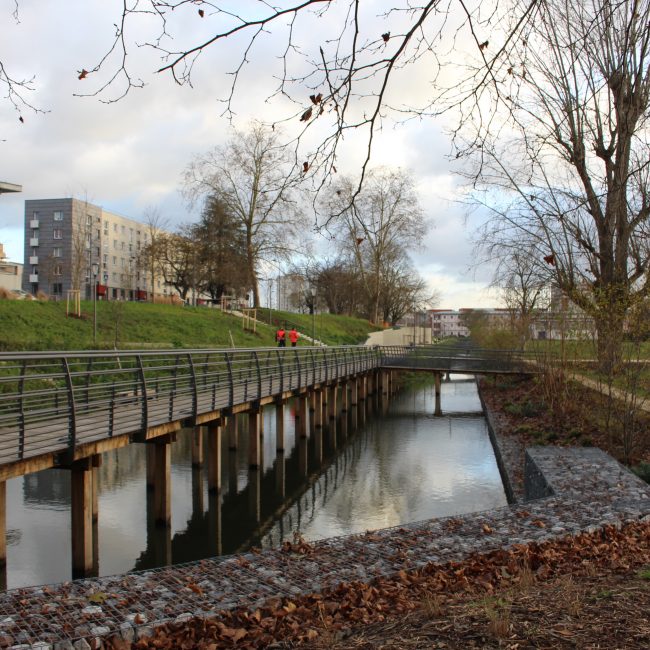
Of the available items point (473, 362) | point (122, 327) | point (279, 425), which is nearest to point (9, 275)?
point (122, 327)

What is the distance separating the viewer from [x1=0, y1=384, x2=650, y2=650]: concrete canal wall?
15.3 ft

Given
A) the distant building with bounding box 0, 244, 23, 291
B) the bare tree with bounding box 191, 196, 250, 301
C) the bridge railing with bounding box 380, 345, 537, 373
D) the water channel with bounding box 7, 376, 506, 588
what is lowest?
the water channel with bounding box 7, 376, 506, 588

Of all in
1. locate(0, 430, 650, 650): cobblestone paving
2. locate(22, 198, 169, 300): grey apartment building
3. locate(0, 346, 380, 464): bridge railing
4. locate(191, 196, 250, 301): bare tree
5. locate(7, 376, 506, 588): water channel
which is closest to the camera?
locate(0, 430, 650, 650): cobblestone paving

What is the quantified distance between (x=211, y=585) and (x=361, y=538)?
1.78m

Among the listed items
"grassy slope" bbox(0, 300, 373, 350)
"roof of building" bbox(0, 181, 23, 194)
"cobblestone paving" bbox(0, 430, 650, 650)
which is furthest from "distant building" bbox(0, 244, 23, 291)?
"cobblestone paving" bbox(0, 430, 650, 650)

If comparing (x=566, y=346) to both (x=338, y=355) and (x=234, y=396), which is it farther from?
(x=338, y=355)

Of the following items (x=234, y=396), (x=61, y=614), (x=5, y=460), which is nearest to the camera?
(x=61, y=614)

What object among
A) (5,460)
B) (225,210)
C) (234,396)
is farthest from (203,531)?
(225,210)

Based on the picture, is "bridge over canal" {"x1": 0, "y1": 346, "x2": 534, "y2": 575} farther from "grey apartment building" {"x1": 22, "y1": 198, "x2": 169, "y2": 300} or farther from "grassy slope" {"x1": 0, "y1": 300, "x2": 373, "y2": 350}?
"grey apartment building" {"x1": 22, "y1": 198, "x2": 169, "y2": 300}

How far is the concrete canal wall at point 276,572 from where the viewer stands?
15.3 feet

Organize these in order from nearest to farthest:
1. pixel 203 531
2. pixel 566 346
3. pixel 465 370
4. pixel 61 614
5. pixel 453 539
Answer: pixel 61 614, pixel 453 539, pixel 203 531, pixel 566 346, pixel 465 370

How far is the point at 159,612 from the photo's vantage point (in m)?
4.85

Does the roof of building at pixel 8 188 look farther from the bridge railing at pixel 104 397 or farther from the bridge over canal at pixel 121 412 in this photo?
the bridge railing at pixel 104 397

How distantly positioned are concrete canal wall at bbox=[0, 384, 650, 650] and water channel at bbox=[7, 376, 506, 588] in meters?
4.16
